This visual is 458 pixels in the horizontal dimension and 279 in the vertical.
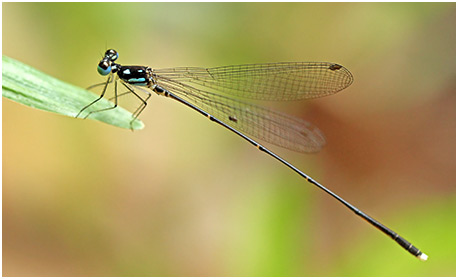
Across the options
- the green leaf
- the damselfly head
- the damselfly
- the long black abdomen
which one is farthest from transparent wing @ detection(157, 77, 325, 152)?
the green leaf

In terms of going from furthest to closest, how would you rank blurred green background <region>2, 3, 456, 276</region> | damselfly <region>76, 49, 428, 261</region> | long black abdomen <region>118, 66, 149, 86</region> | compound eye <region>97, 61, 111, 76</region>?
blurred green background <region>2, 3, 456, 276</region>, damselfly <region>76, 49, 428, 261</region>, long black abdomen <region>118, 66, 149, 86</region>, compound eye <region>97, 61, 111, 76</region>

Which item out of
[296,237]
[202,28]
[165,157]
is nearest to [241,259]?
[296,237]

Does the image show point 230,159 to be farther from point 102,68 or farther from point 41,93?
point 41,93

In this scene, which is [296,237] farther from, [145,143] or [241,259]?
[145,143]

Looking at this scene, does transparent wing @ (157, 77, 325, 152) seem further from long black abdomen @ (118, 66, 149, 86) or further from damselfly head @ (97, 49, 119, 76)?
damselfly head @ (97, 49, 119, 76)

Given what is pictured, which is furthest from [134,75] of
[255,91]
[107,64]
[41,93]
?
[41,93]

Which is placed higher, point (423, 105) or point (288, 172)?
Result: point (423, 105)
